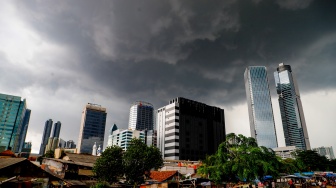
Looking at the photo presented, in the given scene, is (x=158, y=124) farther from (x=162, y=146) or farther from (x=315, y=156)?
(x=315, y=156)

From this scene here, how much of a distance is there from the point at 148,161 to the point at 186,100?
295ft

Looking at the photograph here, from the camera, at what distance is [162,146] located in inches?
4820

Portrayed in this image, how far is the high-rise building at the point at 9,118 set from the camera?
156m

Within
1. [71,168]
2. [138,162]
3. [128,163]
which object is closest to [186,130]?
[138,162]

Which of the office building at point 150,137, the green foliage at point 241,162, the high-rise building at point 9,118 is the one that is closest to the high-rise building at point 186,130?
the office building at point 150,137

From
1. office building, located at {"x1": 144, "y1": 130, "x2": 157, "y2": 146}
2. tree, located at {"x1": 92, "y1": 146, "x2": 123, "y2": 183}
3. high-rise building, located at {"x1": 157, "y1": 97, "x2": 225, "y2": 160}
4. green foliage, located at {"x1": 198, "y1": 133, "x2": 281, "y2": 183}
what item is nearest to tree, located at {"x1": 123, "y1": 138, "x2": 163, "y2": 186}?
tree, located at {"x1": 92, "y1": 146, "x2": 123, "y2": 183}

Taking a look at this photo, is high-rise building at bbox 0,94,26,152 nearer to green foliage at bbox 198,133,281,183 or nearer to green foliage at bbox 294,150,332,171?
green foliage at bbox 198,133,281,183

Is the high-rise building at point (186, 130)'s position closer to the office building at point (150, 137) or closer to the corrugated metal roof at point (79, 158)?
the office building at point (150, 137)

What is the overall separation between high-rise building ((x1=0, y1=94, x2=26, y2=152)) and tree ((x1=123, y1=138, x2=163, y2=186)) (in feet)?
510

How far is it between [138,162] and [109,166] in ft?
19.7

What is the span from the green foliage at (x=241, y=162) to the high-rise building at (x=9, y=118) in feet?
566

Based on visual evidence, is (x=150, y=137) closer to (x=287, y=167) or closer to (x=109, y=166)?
(x=109, y=166)

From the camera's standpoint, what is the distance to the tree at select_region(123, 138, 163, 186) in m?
42.0

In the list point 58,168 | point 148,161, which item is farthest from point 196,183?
point 58,168
